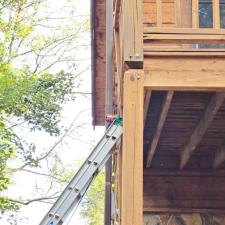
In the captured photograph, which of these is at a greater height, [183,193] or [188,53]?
[188,53]

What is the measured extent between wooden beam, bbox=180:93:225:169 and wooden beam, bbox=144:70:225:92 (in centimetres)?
35

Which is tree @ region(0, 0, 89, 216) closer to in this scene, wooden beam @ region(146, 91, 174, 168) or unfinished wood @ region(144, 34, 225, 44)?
wooden beam @ region(146, 91, 174, 168)

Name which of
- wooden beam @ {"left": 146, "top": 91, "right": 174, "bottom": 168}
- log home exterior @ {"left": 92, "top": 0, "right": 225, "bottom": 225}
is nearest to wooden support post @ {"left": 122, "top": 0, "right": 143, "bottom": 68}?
log home exterior @ {"left": 92, "top": 0, "right": 225, "bottom": 225}

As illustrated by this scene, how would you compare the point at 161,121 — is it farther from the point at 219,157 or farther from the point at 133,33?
the point at 219,157

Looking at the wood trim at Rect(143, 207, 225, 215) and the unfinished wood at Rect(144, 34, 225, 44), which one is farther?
the wood trim at Rect(143, 207, 225, 215)

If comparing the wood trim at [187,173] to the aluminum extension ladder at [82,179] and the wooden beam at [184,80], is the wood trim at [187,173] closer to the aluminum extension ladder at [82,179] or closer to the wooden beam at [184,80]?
the aluminum extension ladder at [82,179]

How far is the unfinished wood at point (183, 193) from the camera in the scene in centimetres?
638

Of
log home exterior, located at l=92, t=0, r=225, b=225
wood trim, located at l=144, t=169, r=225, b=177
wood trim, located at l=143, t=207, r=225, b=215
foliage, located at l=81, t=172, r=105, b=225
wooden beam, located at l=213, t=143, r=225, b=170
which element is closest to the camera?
log home exterior, located at l=92, t=0, r=225, b=225

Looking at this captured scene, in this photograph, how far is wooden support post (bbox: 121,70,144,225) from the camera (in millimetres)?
3428

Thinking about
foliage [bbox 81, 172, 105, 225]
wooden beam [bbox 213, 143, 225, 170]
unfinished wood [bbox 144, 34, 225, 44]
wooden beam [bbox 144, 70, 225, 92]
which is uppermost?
unfinished wood [bbox 144, 34, 225, 44]

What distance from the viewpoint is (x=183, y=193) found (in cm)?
646

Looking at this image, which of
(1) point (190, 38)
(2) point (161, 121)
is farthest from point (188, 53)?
(2) point (161, 121)

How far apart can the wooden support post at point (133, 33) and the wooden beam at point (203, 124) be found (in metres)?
0.80

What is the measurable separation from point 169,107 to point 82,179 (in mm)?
1037
